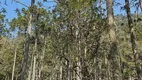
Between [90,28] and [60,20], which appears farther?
[60,20]

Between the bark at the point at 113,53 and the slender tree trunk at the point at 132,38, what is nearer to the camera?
the bark at the point at 113,53

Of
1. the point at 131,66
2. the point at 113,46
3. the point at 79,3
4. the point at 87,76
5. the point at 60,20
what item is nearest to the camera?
the point at 113,46

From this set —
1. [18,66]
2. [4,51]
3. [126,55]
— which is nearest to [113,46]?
[126,55]

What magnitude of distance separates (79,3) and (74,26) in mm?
3341

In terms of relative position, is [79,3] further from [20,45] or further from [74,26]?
[20,45]

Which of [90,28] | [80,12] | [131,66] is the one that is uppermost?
[80,12]

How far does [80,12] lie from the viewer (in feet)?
37.9

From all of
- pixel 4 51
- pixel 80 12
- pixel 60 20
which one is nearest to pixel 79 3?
pixel 80 12

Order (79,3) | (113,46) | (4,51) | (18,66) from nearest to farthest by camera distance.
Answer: (113,46) → (79,3) → (4,51) → (18,66)

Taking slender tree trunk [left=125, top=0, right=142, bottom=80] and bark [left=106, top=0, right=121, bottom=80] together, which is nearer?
bark [left=106, top=0, right=121, bottom=80]

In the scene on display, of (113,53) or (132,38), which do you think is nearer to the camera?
(113,53)

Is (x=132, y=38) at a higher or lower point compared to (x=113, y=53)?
higher

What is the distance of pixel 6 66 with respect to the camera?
4144 centimetres

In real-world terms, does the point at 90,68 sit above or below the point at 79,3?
below
